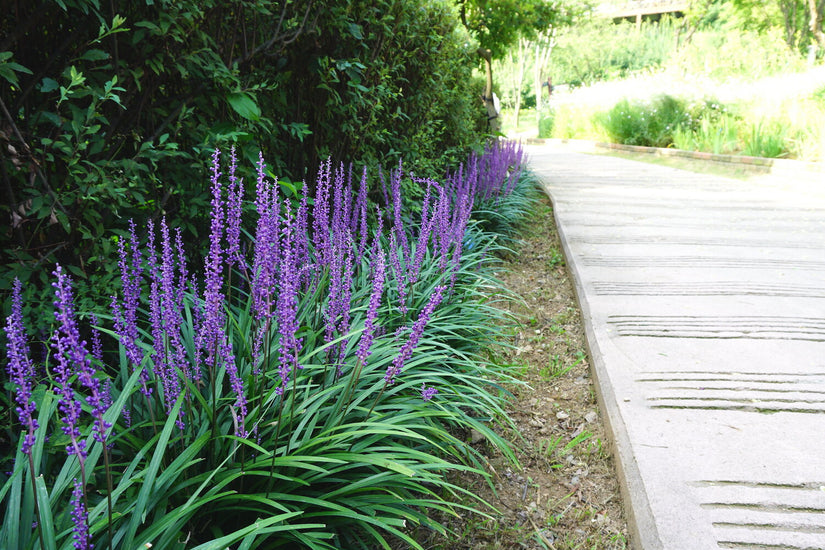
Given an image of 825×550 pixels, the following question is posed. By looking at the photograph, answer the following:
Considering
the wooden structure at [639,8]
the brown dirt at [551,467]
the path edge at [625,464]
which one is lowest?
the brown dirt at [551,467]

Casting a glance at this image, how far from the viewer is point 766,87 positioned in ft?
47.3

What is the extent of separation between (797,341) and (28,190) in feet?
13.1

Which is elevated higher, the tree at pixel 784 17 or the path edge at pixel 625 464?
the tree at pixel 784 17

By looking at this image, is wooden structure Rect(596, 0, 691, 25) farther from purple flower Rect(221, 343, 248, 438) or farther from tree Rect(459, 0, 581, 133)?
purple flower Rect(221, 343, 248, 438)

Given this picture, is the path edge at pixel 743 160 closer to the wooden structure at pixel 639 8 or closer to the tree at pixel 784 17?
the tree at pixel 784 17

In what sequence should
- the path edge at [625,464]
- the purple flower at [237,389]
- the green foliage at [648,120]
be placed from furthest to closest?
1. the green foliage at [648,120]
2. the path edge at [625,464]
3. the purple flower at [237,389]

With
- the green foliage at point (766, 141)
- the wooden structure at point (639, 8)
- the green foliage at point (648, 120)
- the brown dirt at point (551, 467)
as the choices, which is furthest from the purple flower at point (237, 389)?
the wooden structure at point (639, 8)

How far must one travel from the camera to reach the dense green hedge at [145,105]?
1830 millimetres

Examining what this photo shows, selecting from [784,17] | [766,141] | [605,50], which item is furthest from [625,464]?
[605,50]

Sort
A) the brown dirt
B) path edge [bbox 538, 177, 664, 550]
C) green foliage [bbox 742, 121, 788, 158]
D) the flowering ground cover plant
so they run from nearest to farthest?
the flowering ground cover plant, path edge [bbox 538, 177, 664, 550], the brown dirt, green foliage [bbox 742, 121, 788, 158]

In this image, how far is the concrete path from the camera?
2098mm

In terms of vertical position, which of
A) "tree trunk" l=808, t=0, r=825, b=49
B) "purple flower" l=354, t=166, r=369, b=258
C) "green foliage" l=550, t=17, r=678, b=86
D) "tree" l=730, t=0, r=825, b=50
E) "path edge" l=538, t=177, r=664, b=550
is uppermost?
"green foliage" l=550, t=17, r=678, b=86

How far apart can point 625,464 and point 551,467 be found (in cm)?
34

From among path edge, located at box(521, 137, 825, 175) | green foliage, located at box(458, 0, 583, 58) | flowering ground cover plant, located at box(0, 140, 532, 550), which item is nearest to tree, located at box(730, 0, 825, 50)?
path edge, located at box(521, 137, 825, 175)
